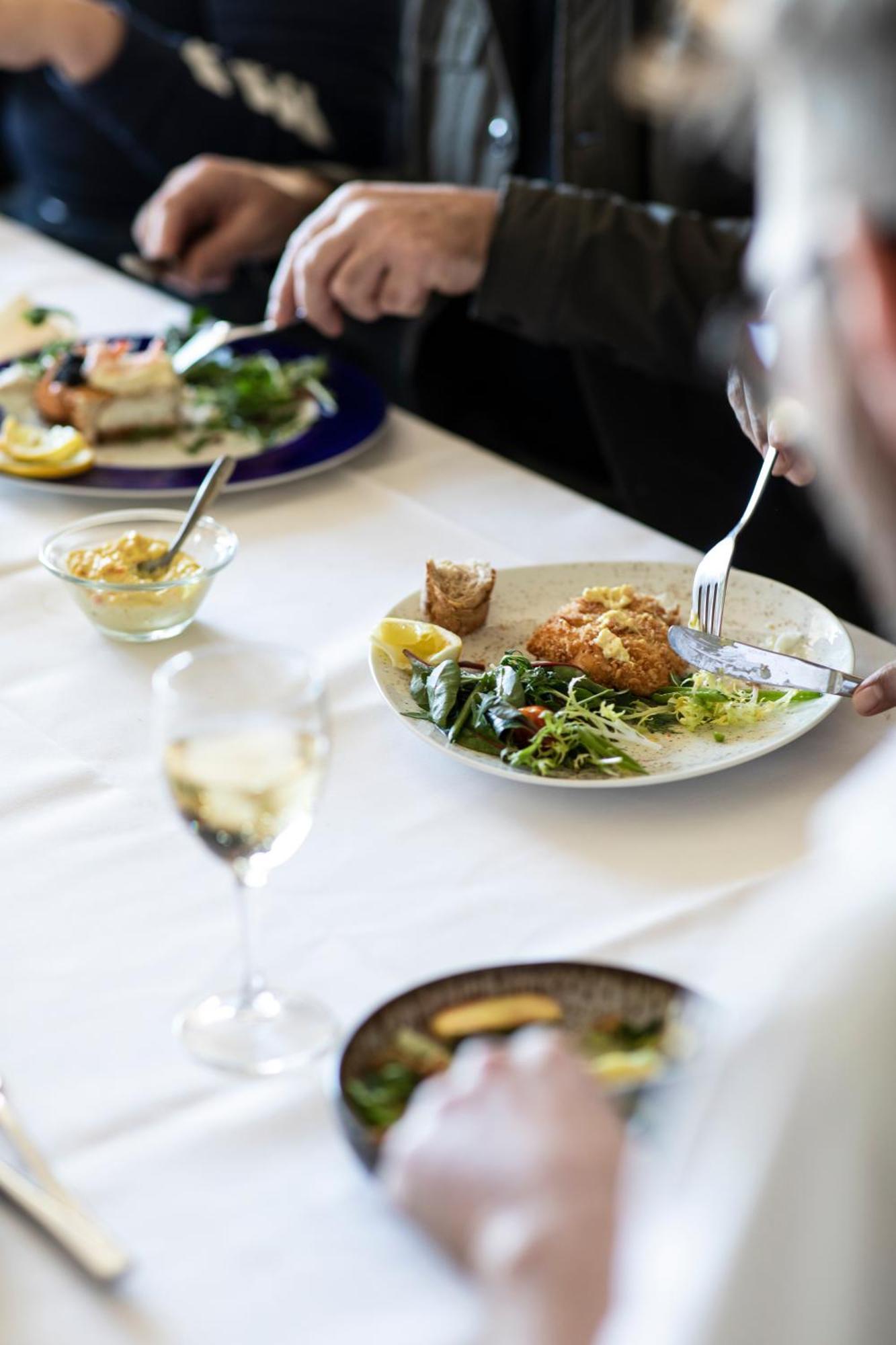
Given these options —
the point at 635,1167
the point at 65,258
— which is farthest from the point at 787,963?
the point at 65,258

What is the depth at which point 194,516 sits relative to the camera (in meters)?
1.33

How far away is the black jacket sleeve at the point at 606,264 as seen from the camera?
1796 millimetres

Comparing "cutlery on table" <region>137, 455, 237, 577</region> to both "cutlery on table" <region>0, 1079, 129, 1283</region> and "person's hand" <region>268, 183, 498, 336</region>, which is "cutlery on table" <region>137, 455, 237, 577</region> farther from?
"cutlery on table" <region>0, 1079, 129, 1283</region>

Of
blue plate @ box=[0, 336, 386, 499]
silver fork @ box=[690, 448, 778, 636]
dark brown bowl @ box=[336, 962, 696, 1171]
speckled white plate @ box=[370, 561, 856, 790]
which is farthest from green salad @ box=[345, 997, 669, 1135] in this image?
blue plate @ box=[0, 336, 386, 499]

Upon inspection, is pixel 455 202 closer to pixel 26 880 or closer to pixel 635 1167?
pixel 26 880

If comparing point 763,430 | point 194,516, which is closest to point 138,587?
point 194,516

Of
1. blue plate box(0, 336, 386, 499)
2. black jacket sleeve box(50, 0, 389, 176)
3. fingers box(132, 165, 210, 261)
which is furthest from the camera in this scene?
black jacket sleeve box(50, 0, 389, 176)

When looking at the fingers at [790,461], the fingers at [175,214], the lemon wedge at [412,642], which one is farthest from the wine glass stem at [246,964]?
the fingers at [175,214]

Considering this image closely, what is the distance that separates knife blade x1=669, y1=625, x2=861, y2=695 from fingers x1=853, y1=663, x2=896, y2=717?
0.6 inches

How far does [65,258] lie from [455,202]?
94cm

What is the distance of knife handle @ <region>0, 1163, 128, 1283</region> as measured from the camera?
2.19 ft

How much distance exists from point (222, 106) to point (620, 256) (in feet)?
4.31

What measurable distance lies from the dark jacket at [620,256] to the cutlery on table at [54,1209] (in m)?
1.35

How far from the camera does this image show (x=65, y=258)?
245 cm
